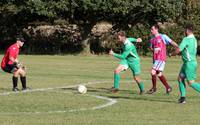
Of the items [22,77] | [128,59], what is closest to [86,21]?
[128,59]

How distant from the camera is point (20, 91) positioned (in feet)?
60.1

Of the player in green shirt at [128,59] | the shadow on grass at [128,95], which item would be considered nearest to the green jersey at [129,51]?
the player in green shirt at [128,59]

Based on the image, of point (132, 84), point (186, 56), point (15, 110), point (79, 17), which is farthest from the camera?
point (79, 17)

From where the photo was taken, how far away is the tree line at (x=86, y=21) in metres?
46.1

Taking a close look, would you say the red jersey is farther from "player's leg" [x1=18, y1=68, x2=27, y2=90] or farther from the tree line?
the tree line

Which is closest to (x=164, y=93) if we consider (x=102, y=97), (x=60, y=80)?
(x=102, y=97)

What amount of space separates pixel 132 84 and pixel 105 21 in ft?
93.4

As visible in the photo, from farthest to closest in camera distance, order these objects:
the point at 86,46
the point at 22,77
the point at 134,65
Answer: the point at 86,46 < the point at 134,65 < the point at 22,77

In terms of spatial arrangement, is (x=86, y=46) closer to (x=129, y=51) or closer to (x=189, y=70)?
(x=129, y=51)

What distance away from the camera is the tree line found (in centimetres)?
4608

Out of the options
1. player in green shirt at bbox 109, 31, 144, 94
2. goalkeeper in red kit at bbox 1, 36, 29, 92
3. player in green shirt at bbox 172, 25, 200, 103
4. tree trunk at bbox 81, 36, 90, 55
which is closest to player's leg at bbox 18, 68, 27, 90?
goalkeeper in red kit at bbox 1, 36, 29, 92

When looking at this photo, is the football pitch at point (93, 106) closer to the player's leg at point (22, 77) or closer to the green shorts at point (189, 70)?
the player's leg at point (22, 77)

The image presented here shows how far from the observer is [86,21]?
161 ft

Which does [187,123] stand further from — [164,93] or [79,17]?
[79,17]
